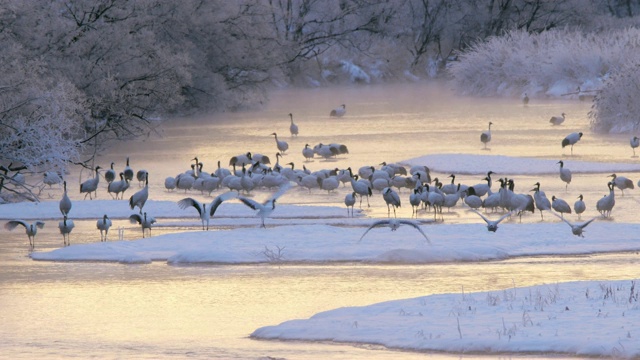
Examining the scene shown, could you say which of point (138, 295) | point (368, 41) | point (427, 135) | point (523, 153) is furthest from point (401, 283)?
point (368, 41)

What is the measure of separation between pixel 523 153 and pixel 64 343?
17889mm

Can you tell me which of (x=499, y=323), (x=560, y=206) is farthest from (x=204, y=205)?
(x=499, y=323)

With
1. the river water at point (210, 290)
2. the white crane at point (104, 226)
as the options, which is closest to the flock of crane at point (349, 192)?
the white crane at point (104, 226)

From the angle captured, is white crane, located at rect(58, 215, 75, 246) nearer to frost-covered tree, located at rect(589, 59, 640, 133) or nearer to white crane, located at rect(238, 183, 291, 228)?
white crane, located at rect(238, 183, 291, 228)

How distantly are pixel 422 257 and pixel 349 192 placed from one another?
6594 millimetres

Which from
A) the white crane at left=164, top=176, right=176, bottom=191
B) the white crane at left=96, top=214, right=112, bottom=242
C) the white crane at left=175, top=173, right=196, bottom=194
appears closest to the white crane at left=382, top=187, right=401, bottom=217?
the white crane at left=175, top=173, right=196, bottom=194

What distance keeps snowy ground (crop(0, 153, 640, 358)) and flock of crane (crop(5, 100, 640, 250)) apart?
0.34 metres

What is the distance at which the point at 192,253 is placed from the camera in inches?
603

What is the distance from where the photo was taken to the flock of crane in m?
17.3

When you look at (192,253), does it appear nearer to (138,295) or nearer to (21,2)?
(138,295)

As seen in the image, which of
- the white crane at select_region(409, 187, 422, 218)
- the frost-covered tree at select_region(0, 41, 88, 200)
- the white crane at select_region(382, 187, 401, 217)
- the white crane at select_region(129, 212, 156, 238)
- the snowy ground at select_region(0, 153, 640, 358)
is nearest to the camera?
the snowy ground at select_region(0, 153, 640, 358)

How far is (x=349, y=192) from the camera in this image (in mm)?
21594

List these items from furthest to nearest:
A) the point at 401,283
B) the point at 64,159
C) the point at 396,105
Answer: the point at 396,105, the point at 64,159, the point at 401,283

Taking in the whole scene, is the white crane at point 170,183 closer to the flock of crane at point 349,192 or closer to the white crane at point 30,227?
the flock of crane at point 349,192
